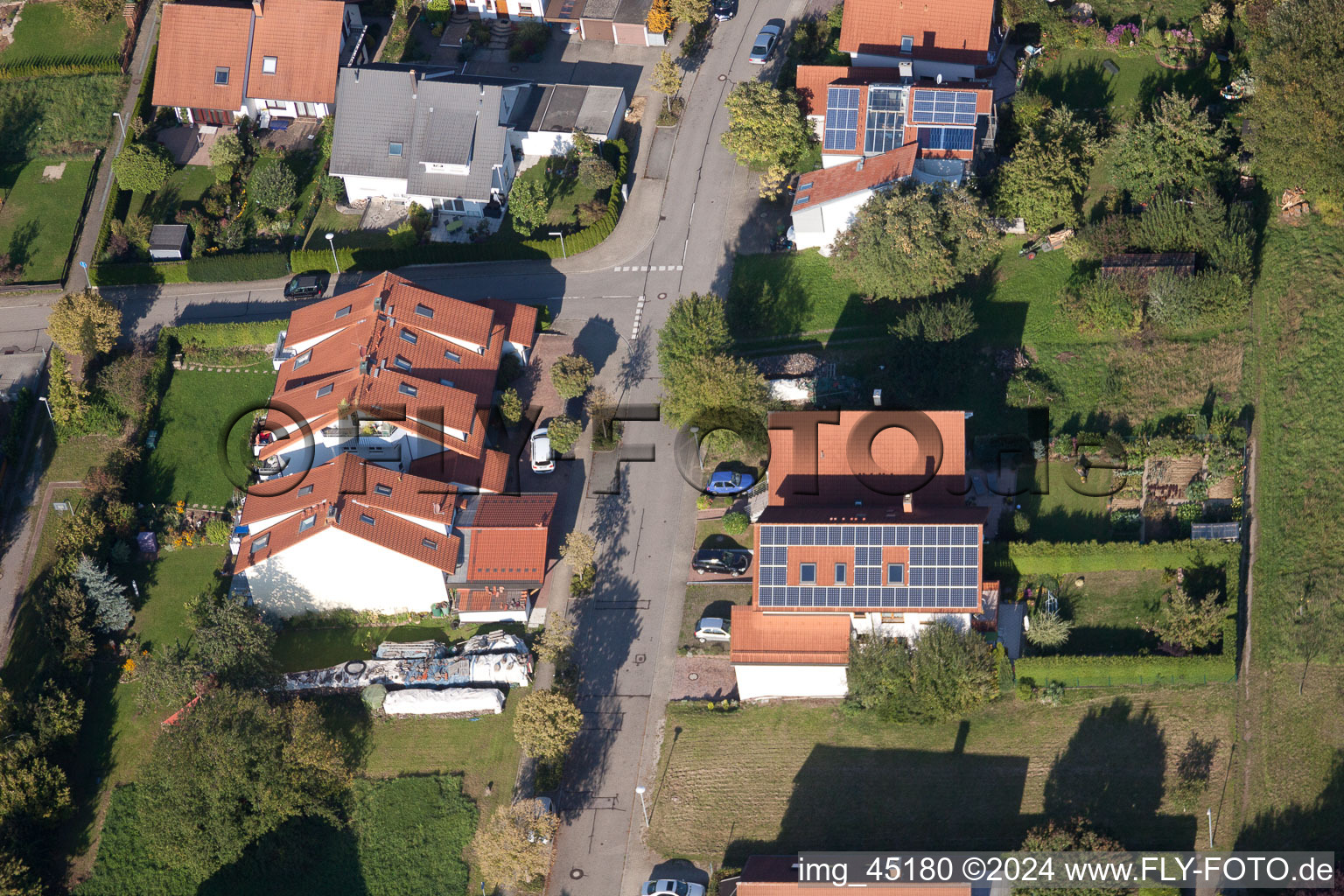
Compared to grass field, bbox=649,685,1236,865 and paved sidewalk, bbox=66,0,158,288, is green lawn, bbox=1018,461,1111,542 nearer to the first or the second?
grass field, bbox=649,685,1236,865

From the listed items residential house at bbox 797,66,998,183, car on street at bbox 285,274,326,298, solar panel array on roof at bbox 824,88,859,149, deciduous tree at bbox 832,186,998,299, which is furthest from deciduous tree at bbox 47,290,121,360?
deciduous tree at bbox 832,186,998,299

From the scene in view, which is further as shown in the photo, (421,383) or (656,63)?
(656,63)

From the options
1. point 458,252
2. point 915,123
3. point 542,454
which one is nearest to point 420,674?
point 542,454

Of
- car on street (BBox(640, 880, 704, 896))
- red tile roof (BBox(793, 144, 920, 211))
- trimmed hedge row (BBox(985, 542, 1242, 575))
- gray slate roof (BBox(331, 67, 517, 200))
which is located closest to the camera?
car on street (BBox(640, 880, 704, 896))

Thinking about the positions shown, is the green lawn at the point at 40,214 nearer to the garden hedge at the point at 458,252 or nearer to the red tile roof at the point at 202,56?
the red tile roof at the point at 202,56

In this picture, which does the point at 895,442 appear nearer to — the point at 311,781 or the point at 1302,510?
Result: the point at 1302,510

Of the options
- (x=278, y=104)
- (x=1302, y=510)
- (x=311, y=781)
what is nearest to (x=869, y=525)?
(x=1302, y=510)
